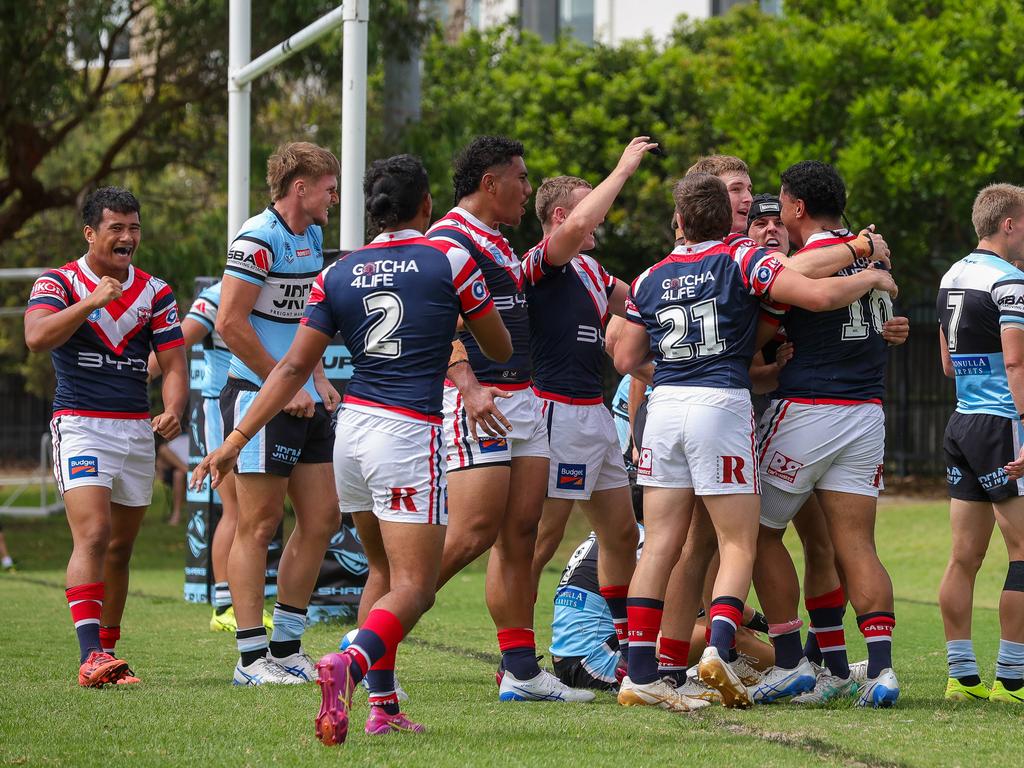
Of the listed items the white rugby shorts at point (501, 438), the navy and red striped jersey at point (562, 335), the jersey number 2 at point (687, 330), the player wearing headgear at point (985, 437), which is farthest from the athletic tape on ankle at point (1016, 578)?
the white rugby shorts at point (501, 438)

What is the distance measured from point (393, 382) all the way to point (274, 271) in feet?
5.56

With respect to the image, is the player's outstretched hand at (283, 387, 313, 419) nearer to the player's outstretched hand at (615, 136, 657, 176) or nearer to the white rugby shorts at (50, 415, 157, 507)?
the white rugby shorts at (50, 415, 157, 507)

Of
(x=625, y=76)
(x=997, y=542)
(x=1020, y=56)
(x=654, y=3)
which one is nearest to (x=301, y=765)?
(x=997, y=542)

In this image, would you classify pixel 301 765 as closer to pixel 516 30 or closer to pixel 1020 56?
pixel 1020 56

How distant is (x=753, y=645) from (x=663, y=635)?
0.81 meters

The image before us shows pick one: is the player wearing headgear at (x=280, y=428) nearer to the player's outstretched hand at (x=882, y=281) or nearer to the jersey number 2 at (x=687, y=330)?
the jersey number 2 at (x=687, y=330)

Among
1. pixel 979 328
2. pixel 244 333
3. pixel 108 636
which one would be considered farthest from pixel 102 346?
pixel 979 328

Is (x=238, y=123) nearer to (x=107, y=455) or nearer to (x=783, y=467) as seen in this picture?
(x=107, y=455)

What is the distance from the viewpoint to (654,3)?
102 feet

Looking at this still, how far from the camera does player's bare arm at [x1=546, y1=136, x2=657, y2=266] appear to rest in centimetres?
615

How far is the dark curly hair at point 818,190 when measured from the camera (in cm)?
641

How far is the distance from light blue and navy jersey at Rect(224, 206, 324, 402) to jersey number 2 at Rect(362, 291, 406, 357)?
4.97ft

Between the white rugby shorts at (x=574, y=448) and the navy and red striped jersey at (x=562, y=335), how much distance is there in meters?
0.07

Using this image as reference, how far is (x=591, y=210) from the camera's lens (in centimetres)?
615
